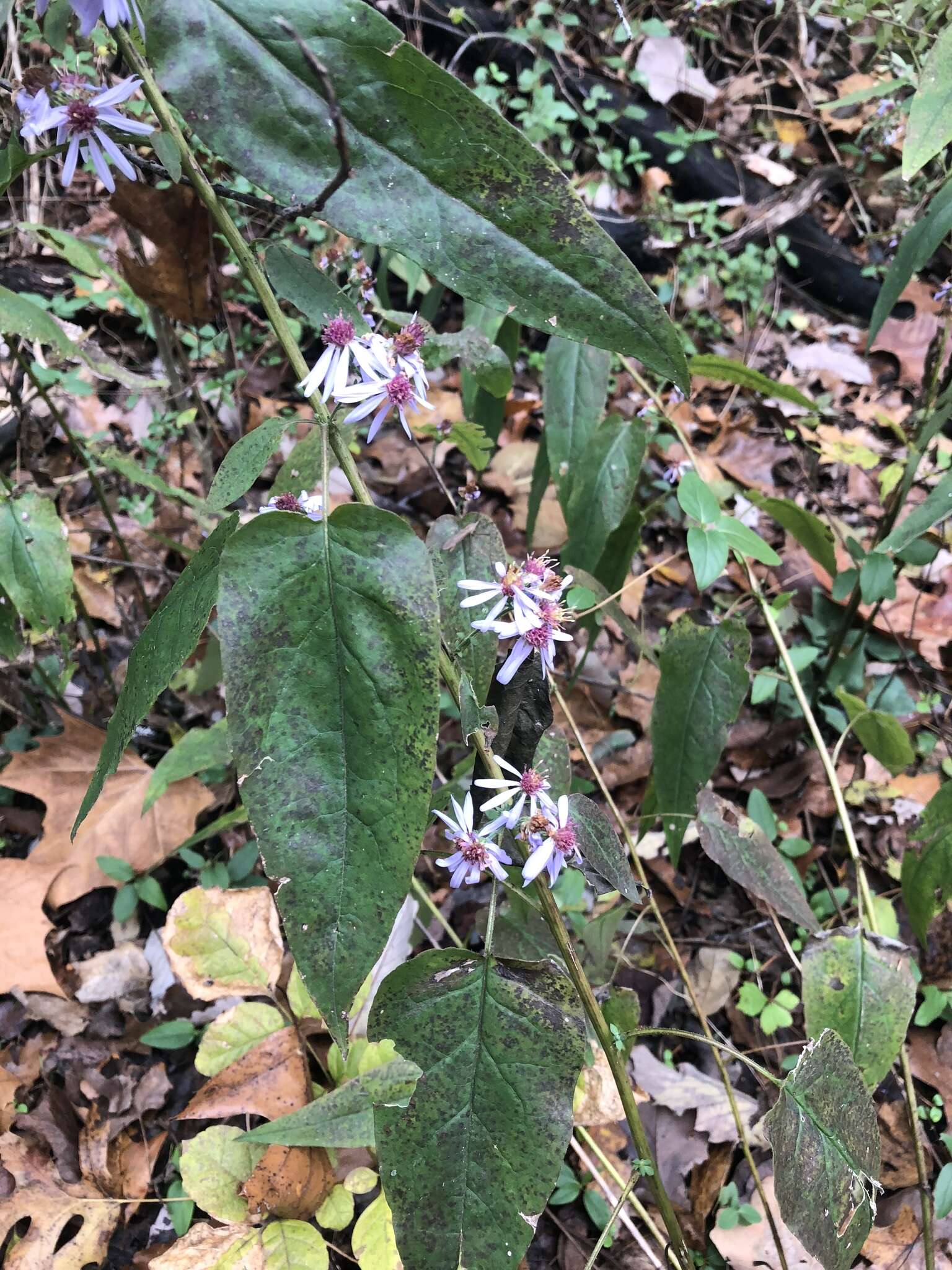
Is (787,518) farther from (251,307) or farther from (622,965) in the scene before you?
(251,307)

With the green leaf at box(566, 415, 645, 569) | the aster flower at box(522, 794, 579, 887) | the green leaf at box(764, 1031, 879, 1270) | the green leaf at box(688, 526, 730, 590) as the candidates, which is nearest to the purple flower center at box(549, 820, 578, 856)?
the aster flower at box(522, 794, 579, 887)

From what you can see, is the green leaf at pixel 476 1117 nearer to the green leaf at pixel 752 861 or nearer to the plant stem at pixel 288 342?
the plant stem at pixel 288 342

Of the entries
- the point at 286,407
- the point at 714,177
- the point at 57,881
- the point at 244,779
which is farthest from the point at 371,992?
the point at 714,177

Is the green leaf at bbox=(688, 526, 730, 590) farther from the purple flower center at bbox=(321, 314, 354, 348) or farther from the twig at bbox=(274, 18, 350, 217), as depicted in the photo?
the twig at bbox=(274, 18, 350, 217)

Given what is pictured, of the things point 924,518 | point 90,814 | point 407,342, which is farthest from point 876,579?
point 90,814

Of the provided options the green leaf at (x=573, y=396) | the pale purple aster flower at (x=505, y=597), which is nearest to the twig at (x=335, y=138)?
the pale purple aster flower at (x=505, y=597)
